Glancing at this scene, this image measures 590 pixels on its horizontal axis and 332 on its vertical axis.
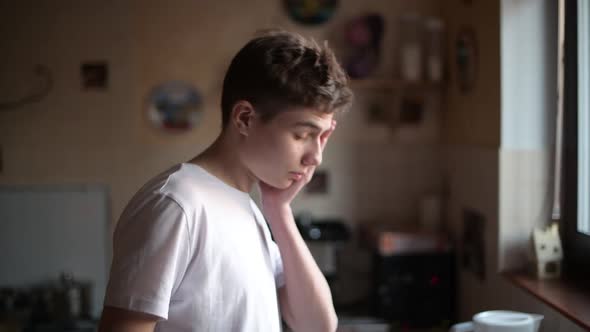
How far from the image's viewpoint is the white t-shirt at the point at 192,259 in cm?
84

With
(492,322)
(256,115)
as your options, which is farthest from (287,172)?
(492,322)

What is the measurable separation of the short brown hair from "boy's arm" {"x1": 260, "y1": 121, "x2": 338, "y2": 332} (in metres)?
0.20

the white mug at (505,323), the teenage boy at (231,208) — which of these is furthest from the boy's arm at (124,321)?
the white mug at (505,323)

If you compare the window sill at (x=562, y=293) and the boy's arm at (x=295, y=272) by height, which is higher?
the boy's arm at (x=295, y=272)

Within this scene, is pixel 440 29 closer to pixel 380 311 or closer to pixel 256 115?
pixel 380 311

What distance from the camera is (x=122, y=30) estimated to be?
2432 mm

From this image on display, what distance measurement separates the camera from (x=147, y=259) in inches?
32.9

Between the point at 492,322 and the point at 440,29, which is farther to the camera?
the point at 440,29

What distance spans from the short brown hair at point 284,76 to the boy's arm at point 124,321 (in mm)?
353

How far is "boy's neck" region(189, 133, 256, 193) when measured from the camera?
3.34 feet

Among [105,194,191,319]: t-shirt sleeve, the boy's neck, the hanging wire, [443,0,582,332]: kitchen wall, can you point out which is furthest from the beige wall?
the hanging wire

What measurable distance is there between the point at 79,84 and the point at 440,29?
1458 mm

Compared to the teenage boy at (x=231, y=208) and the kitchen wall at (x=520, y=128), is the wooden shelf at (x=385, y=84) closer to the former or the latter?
the kitchen wall at (x=520, y=128)

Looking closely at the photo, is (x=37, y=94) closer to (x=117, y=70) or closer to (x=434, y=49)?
(x=117, y=70)
